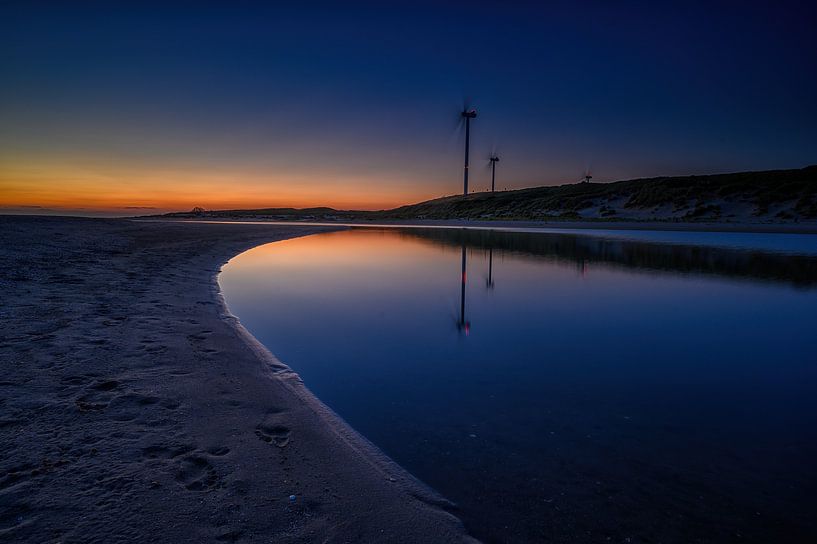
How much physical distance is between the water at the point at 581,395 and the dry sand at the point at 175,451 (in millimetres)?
422

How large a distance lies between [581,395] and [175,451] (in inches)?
159

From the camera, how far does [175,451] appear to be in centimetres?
319

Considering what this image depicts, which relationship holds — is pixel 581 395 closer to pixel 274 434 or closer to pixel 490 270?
pixel 274 434

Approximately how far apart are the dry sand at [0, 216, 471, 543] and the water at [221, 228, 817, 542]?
1.38ft

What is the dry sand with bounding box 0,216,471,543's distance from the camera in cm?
245

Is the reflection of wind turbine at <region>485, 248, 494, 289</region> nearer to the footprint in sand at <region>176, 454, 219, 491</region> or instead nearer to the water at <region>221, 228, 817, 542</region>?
the water at <region>221, 228, 817, 542</region>

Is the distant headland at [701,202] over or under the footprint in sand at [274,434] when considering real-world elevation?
over

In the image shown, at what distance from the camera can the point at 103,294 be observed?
328 inches

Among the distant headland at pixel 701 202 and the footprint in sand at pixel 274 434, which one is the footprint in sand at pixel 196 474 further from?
the distant headland at pixel 701 202

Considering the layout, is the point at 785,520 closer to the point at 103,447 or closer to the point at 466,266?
the point at 103,447

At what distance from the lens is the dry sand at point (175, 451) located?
8.02ft

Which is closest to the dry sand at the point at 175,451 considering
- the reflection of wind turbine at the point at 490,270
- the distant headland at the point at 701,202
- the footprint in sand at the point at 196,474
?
the footprint in sand at the point at 196,474

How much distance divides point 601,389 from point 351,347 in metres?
3.55

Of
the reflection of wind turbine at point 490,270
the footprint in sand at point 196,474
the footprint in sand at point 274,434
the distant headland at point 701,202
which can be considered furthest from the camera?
the distant headland at point 701,202
